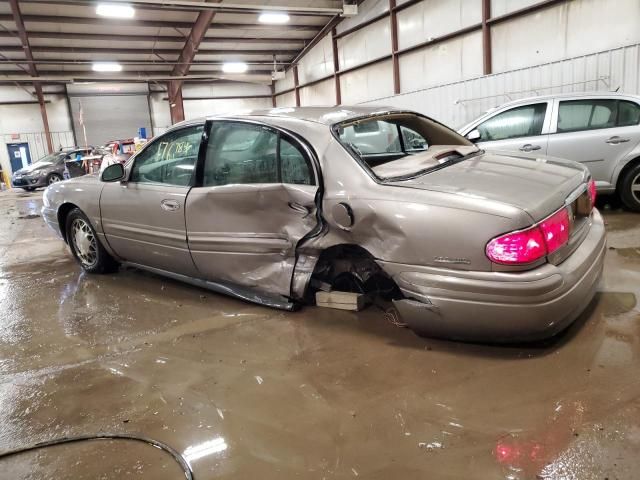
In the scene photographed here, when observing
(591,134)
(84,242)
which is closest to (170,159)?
(84,242)

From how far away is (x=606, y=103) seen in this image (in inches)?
207

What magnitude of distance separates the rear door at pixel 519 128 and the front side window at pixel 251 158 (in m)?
3.33

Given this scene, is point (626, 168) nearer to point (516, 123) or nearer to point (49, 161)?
point (516, 123)

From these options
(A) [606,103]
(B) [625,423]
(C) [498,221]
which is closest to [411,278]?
(C) [498,221]

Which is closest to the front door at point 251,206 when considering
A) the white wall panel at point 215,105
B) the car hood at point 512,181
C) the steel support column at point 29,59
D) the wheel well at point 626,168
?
the car hood at point 512,181

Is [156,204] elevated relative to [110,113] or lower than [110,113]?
lower

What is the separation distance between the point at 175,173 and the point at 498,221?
2290mm

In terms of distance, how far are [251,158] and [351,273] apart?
0.96 metres

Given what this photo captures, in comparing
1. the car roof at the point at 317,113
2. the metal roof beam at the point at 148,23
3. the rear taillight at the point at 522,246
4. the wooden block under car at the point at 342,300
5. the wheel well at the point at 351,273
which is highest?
the metal roof beam at the point at 148,23

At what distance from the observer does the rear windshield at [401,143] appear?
2.69 meters

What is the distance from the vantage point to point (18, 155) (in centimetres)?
1945

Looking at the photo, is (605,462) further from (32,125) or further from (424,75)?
(32,125)

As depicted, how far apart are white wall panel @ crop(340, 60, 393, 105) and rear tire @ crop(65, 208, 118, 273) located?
11326mm

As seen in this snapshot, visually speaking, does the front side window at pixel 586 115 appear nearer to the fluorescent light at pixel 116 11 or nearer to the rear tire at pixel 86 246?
the rear tire at pixel 86 246
